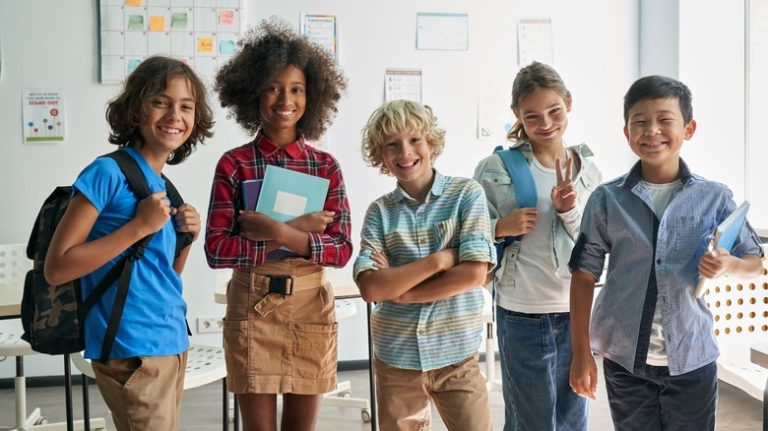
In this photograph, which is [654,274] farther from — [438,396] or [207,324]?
[207,324]

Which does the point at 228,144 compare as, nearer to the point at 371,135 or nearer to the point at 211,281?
the point at 211,281

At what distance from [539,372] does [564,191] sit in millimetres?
457

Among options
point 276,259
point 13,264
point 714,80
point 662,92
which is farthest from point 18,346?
point 714,80

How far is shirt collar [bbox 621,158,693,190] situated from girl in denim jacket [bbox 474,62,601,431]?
0.13m

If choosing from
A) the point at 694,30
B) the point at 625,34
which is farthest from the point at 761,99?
the point at 625,34

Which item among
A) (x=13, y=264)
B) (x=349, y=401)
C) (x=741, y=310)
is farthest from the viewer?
(x=349, y=401)

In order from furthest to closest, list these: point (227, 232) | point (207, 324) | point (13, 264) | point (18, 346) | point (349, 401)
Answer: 1. point (207, 324)
2. point (349, 401)
3. point (13, 264)
4. point (18, 346)
5. point (227, 232)

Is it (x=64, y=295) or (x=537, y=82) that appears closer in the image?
(x=64, y=295)

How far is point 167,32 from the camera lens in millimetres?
3826

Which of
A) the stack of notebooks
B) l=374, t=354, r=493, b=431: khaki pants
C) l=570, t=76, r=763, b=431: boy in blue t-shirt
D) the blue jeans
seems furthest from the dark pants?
the stack of notebooks

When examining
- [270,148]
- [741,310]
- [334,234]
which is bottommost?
[741,310]

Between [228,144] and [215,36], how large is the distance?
59cm

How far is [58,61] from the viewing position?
3.77 meters

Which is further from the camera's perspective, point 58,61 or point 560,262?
point 58,61
